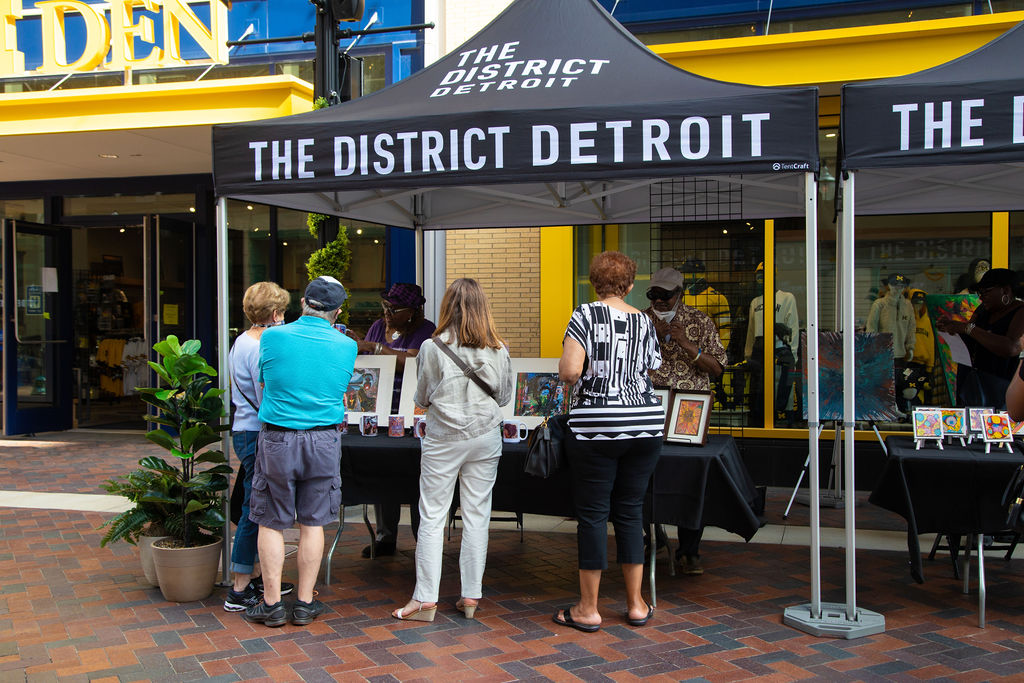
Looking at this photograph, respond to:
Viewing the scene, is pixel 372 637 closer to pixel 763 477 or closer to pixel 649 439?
pixel 649 439

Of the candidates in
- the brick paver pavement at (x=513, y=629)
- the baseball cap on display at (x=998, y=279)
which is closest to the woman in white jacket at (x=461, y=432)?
the brick paver pavement at (x=513, y=629)

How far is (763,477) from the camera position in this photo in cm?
870

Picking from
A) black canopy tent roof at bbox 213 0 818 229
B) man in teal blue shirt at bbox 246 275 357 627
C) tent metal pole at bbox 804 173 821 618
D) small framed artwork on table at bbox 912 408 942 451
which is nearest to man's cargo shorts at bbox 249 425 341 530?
man in teal blue shirt at bbox 246 275 357 627

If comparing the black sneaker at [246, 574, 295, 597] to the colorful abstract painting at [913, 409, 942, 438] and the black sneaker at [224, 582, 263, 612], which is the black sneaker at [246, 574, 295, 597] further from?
the colorful abstract painting at [913, 409, 942, 438]

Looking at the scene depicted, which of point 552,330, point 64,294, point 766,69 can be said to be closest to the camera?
point 766,69

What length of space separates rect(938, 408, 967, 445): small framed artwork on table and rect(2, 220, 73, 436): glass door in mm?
10751

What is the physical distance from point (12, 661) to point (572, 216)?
496 centimetres

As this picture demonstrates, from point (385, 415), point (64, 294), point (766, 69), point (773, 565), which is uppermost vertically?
point (766, 69)

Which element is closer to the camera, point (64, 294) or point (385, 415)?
point (385, 415)

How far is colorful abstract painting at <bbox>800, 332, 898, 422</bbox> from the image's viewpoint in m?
5.17

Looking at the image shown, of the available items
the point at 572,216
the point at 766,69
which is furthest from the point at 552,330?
the point at 766,69

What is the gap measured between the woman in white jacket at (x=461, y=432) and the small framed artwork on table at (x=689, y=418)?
983 mm

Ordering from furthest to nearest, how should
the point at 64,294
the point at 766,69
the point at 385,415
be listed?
the point at 64,294
the point at 766,69
the point at 385,415

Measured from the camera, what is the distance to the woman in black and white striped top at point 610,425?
4.36 m
